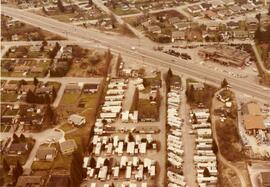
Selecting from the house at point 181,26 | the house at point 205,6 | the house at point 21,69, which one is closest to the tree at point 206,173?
the house at point 21,69

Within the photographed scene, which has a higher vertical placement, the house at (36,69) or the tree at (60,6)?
the tree at (60,6)

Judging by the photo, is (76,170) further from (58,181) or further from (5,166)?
(5,166)

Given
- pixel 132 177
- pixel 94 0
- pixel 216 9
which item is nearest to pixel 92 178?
pixel 132 177

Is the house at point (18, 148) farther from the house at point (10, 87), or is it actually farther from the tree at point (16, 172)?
the house at point (10, 87)

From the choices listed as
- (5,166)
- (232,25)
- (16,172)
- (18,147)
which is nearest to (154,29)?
(232,25)

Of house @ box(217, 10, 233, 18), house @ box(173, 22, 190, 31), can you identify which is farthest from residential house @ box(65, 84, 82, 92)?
house @ box(217, 10, 233, 18)
